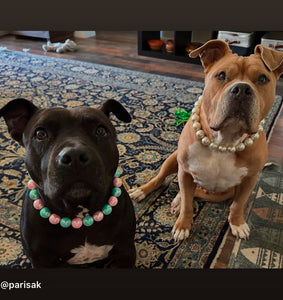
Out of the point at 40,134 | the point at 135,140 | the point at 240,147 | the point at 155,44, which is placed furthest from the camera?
the point at 155,44

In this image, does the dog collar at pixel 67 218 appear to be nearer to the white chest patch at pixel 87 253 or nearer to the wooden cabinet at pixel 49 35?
the white chest patch at pixel 87 253

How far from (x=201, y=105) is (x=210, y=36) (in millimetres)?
3068

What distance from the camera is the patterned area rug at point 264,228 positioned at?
1581 mm

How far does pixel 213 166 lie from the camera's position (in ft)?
5.09

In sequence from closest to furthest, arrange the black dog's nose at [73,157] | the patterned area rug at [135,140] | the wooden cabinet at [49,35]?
the black dog's nose at [73,157] → the patterned area rug at [135,140] → the wooden cabinet at [49,35]

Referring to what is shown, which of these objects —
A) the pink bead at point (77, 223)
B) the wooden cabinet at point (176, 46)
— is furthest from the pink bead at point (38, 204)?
the wooden cabinet at point (176, 46)

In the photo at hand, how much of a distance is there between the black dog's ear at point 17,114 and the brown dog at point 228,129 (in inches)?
29.5

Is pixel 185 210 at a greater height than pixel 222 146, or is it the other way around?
pixel 222 146

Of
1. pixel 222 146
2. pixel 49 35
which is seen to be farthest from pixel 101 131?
pixel 49 35

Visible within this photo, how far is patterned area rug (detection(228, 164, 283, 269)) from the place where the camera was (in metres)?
1.58

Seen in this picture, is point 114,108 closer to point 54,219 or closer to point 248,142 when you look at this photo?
point 54,219

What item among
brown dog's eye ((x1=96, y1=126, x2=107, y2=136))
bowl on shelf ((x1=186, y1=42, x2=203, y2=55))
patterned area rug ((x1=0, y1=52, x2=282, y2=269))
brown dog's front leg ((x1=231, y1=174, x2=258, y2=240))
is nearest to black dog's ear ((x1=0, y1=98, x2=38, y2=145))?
brown dog's eye ((x1=96, y1=126, x2=107, y2=136))

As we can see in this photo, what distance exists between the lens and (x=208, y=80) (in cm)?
146

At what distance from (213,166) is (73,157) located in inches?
30.4
